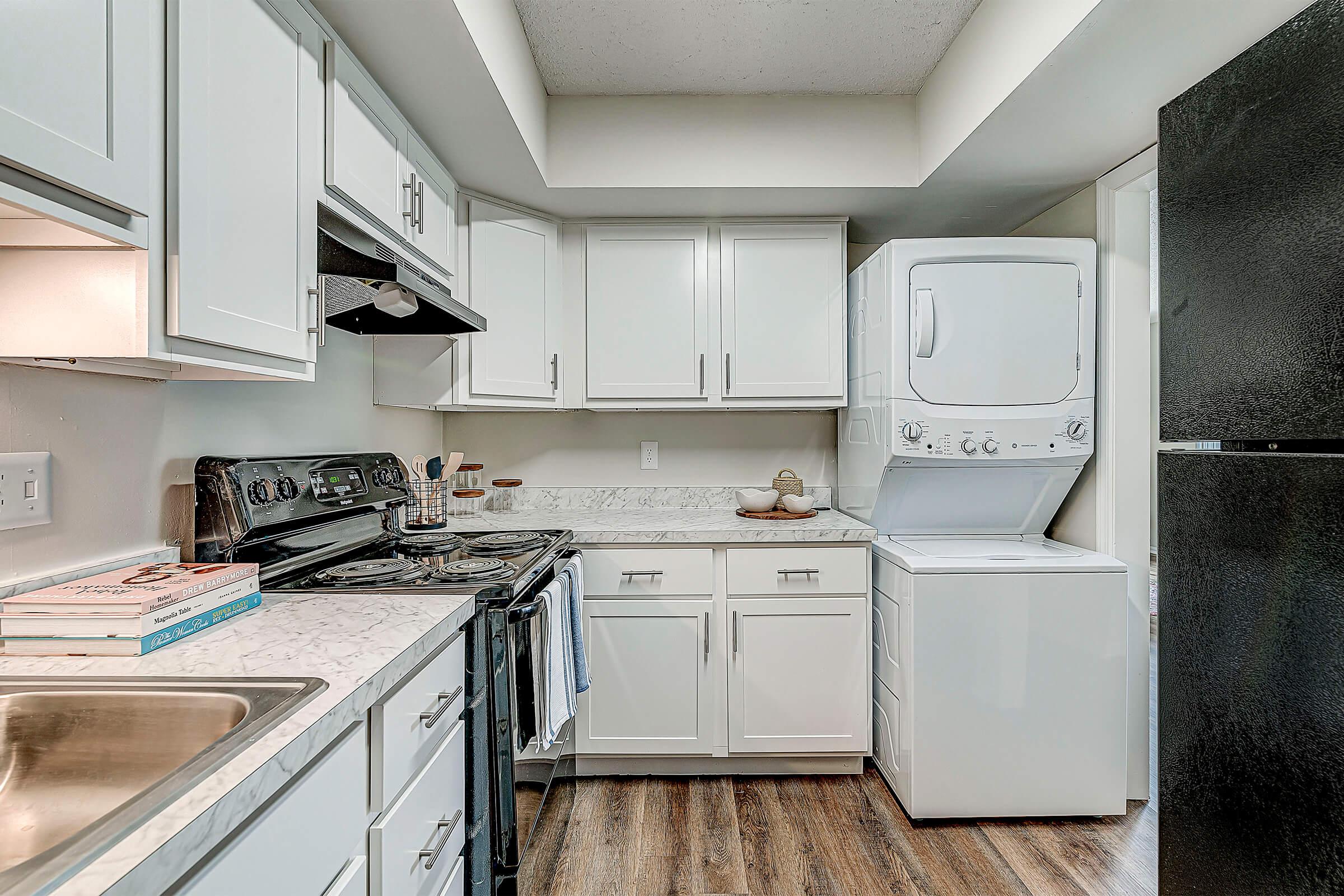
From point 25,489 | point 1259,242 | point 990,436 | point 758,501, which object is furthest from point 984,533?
point 25,489

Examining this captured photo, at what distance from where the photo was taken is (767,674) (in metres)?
2.37

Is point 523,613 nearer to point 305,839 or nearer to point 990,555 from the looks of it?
point 305,839

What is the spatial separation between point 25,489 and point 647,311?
192 centimetres

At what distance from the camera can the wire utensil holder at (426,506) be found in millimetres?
2408

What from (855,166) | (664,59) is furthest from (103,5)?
(855,166)

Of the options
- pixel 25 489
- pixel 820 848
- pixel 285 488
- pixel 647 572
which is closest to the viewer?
pixel 25 489

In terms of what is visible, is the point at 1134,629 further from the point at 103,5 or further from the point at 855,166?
the point at 103,5

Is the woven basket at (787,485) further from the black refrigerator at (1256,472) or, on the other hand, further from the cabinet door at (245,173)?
the black refrigerator at (1256,472)

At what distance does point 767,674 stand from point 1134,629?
1194 millimetres

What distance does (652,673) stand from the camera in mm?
2359

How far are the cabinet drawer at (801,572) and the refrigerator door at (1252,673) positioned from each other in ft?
5.36

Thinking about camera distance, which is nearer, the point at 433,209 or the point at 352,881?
the point at 352,881

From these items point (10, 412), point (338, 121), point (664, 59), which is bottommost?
point (10, 412)

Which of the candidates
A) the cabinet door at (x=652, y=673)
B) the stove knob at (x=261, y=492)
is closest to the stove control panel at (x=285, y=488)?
the stove knob at (x=261, y=492)
